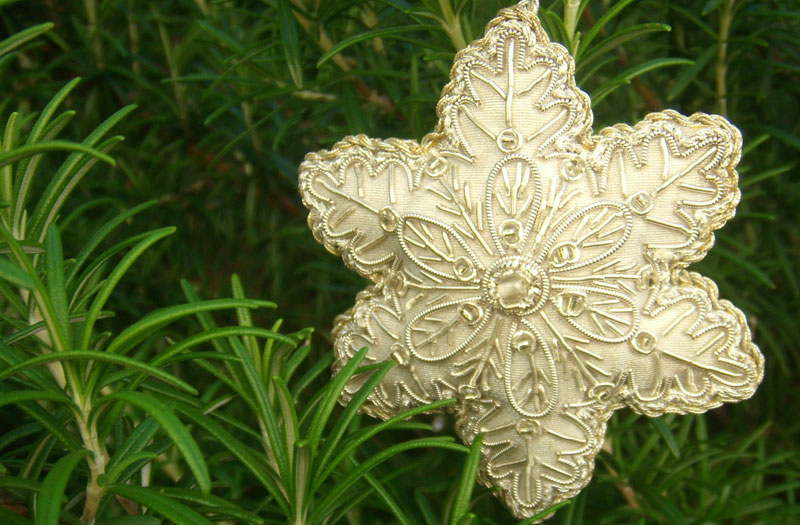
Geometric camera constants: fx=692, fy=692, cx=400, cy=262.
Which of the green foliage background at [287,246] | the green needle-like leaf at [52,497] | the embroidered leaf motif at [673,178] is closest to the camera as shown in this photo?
the green needle-like leaf at [52,497]

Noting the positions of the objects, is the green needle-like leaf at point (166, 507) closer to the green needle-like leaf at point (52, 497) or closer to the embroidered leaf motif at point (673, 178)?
the green needle-like leaf at point (52, 497)

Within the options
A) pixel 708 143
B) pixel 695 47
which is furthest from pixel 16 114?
pixel 695 47

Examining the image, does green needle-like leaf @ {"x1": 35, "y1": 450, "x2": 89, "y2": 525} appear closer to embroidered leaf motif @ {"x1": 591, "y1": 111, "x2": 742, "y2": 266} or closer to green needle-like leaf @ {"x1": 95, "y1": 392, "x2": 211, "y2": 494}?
green needle-like leaf @ {"x1": 95, "y1": 392, "x2": 211, "y2": 494}

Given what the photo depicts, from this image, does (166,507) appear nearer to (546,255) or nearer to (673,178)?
(546,255)

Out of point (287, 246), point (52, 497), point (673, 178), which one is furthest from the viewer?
point (287, 246)

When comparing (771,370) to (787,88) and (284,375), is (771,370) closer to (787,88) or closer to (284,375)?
(787,88)

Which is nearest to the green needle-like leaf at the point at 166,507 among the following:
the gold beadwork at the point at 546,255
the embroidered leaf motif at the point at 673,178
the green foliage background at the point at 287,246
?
the green foliage background at the point at 287,246

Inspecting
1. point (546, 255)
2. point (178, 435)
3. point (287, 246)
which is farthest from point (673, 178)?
point (287, 246)
